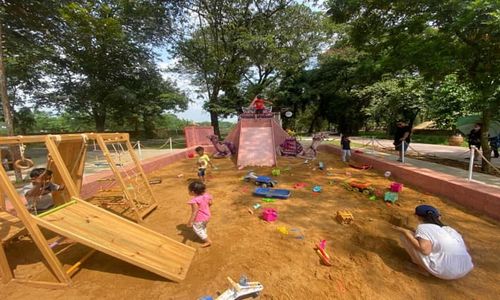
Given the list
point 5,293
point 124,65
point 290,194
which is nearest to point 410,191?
point 290,194

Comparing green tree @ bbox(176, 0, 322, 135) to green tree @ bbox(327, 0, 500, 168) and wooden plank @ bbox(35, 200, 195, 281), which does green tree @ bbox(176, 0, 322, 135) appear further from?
wooden plank @ bbox(35, 200, 195, 281)

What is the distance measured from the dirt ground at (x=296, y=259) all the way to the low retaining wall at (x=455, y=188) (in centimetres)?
26

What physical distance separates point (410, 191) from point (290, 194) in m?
3.03

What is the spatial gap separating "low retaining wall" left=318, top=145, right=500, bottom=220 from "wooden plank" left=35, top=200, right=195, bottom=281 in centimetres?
542

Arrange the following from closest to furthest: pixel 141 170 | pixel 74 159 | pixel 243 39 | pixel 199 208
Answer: pixel 199 208 → pixel 74 159 → pixel 141 170 → pixel 243 39

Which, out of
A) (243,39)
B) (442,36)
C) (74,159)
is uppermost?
(243,39)

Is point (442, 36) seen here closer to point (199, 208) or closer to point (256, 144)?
point (256, 144)

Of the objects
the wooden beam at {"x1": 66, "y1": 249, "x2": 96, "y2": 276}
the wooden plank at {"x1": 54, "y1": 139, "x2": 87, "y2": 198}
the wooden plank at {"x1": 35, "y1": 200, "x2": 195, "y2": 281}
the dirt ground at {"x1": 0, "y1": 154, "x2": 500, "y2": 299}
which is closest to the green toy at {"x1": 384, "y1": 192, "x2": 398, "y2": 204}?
the dirt ground at {"x1": 0, "y1": 154, "x2": 500, "y2": 299}

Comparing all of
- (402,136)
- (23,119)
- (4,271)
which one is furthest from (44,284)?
(23,119)

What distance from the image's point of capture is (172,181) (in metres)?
8.16

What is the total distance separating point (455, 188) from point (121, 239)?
6.57 meters

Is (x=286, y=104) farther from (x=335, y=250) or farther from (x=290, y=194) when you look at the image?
(x=335, y=250)

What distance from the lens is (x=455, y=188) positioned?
5660 millimetres

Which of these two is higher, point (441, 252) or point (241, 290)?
point (441, 252)
